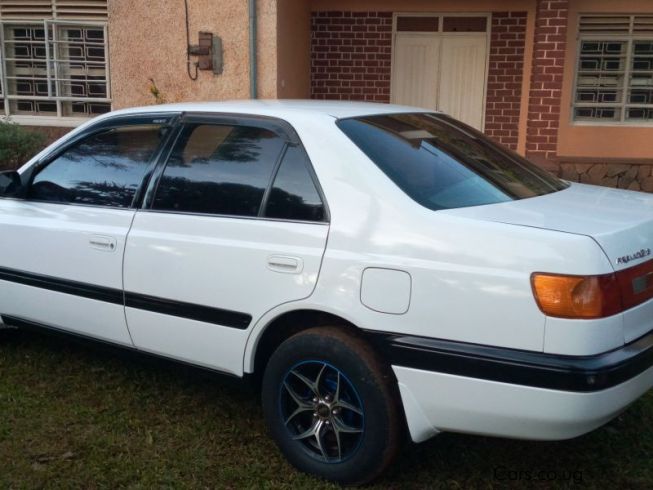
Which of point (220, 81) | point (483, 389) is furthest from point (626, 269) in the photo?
point (220, 81)

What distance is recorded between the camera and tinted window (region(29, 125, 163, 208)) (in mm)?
3764

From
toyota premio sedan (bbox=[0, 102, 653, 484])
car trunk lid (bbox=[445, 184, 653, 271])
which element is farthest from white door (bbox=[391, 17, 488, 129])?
car trunk lid (bbox=[445, 184, 653, 271])

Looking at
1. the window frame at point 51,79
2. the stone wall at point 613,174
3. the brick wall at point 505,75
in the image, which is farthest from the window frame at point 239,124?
the brick wall at point 505,75

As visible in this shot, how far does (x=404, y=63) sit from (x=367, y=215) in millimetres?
7916

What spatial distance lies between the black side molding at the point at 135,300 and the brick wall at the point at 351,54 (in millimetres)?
7113

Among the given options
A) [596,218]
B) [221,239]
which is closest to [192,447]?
[221,239]

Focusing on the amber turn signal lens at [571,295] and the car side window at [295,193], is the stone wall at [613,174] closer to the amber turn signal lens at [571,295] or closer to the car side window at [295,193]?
the car side window at [295,193]

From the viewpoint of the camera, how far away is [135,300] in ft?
11.8

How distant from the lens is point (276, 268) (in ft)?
10.2

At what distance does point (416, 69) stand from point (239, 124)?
24.2 ft

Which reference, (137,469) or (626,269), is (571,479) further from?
(137,469)

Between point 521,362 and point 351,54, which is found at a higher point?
point 351,54

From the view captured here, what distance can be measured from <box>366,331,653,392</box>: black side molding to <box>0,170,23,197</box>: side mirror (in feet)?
7.84

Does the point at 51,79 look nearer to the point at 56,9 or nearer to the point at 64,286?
the point at 56,9
